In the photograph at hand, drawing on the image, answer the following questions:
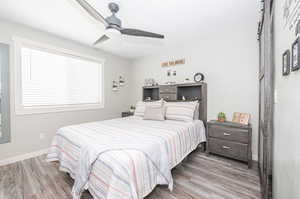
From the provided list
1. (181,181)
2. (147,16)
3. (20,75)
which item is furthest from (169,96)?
(20,75)

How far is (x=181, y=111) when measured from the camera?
2.64m

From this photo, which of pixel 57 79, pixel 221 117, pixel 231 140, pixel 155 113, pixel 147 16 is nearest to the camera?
pixel 147 16

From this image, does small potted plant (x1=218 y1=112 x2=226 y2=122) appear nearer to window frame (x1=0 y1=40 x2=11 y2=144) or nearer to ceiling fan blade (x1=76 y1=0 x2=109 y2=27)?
ceiling fan blade (x1=76 y1=0 x2=109 y2=27)

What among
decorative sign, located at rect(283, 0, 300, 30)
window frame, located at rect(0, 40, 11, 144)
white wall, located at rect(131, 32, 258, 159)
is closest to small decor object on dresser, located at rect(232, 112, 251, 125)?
white wall, located at rect(131, 32, 258, 159)

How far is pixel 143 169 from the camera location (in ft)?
4.04

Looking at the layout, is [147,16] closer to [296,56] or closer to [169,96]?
[169,96]

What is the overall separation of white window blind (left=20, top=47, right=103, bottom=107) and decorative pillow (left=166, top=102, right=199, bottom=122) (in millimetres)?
2075

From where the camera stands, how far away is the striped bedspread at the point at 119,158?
3.55ft

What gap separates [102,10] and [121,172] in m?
2.18

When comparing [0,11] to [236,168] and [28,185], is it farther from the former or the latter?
[236,168]

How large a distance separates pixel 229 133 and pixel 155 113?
1410 millimetres

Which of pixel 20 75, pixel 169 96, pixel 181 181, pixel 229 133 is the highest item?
pixel 20 75

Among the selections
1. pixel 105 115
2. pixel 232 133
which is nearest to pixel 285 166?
pixel 232 133

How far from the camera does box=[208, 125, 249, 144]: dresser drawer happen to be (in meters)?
2.17
